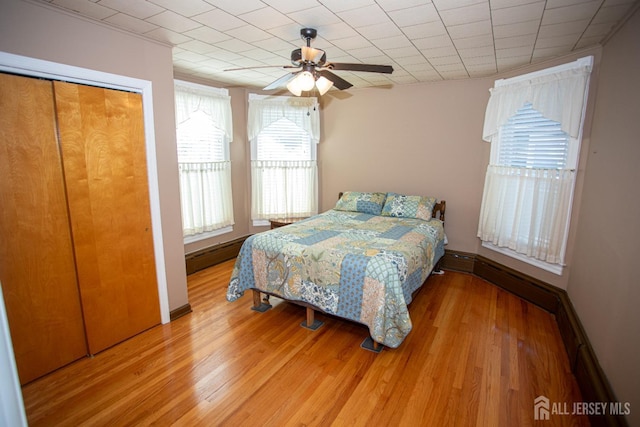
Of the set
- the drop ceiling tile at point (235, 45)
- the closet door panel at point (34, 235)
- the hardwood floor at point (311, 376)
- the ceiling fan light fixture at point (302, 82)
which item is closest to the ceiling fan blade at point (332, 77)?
the ceiling fan light fixture at point (302, 82)

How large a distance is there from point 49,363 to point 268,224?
3.07m

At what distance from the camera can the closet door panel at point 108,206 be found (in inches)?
87.2

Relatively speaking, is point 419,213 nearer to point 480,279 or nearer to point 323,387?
point 480,279

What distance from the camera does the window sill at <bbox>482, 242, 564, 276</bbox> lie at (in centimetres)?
297

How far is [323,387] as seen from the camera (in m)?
2.10

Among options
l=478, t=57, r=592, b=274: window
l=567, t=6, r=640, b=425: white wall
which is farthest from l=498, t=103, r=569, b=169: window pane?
l=567, t=6, r=640, b=425: white wall

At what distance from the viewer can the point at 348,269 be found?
248 cm

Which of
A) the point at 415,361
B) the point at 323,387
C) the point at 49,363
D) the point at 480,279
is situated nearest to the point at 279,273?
the point at 323,387

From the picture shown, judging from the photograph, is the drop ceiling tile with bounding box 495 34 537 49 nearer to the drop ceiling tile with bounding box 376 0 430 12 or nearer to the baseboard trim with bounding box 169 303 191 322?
the drop ceiling tile with bounding box 376 0 430 12

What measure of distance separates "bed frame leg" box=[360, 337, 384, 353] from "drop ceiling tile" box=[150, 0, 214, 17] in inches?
106

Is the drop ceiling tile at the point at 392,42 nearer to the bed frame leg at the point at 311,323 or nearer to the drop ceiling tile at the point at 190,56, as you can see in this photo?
the drop ceiling tile at the point at 190,56

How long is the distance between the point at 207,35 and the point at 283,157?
2.40 meters

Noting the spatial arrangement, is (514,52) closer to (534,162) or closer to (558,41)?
(558,41)

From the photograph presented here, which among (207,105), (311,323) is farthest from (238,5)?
(311,323)
